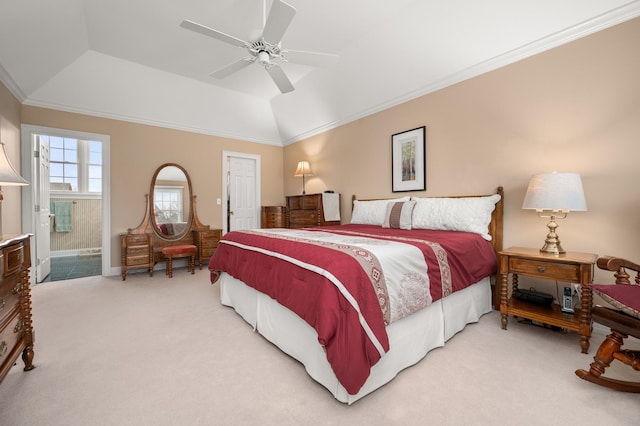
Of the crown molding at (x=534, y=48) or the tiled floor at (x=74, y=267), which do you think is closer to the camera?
the crown molding at (x=534, y=48)

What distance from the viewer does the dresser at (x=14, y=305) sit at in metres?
1.42

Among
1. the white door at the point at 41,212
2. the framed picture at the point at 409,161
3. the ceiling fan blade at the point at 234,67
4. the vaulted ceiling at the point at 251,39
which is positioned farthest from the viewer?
the white door at the point at 41,212

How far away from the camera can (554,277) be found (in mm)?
2111

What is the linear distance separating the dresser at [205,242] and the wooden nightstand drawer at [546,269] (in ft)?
14.1

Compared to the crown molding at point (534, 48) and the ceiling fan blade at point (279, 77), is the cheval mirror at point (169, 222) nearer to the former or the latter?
the ceiling fan blade at point (279, 77)

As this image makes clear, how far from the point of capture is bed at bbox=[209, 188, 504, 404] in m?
1.44

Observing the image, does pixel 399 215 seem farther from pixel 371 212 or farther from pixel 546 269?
pixel 546 269

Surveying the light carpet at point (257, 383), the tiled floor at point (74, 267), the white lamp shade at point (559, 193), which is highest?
the white lamp shade at point (559, 193)

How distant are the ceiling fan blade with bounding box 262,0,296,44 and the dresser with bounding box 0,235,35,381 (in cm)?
211

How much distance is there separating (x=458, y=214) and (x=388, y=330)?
1725 mm

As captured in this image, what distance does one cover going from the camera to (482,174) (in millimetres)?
3025

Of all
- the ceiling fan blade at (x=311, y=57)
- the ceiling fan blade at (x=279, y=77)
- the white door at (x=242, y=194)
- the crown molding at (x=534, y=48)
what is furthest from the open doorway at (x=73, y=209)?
the crown molding at (x=534, y=48)

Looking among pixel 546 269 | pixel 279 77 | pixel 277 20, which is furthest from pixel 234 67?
pixel 546 269

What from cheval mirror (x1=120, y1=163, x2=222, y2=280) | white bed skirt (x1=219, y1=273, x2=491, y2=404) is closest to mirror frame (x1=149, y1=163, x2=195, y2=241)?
cheval mirror (x1=120, y1=163, x2=222, y2=280)
